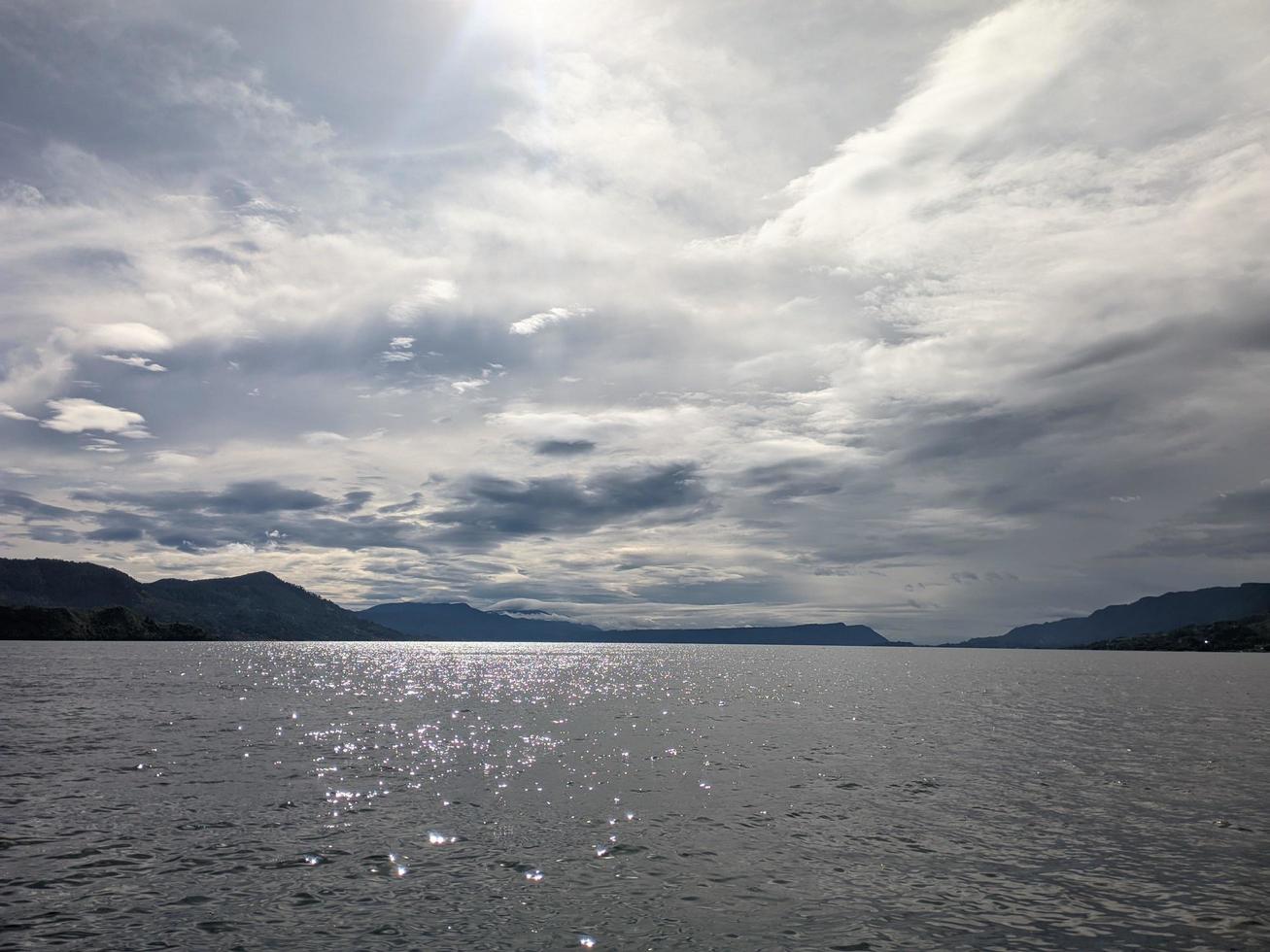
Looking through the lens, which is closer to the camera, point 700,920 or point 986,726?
point 700,920

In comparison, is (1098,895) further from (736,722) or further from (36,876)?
(736,722)

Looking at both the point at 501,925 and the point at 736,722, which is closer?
the point at 501,925

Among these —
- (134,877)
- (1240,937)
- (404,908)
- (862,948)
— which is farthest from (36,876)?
(1240,937)

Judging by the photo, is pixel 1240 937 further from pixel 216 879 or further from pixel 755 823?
pixel 216 879

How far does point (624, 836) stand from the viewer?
117ft

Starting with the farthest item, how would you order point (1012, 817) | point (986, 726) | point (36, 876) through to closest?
1. point (986, 726)
2. point (1012, 817)
3. point (36, 876)

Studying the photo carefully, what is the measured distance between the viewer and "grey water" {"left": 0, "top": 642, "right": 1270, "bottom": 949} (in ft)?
80.4

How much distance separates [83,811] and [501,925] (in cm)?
2692

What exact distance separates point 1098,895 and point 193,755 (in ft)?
187

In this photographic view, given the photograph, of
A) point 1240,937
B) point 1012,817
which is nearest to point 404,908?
point 1240,937

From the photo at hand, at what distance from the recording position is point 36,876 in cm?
2784

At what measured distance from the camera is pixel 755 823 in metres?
38.1

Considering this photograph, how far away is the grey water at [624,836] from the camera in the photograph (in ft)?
80.4

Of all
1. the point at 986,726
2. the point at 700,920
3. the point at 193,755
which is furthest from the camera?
the point at 986,726
